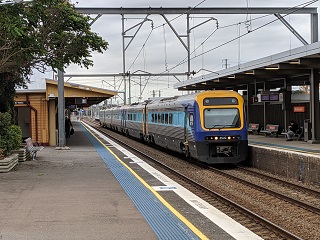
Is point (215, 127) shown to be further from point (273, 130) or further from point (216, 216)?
point (273, 130)

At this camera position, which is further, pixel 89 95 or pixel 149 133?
pixel 89 95

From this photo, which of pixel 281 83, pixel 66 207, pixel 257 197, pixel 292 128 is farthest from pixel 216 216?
pixel 281 83

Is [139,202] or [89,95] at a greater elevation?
[89,95]

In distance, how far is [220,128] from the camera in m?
17.2

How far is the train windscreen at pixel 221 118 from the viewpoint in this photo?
1727cm

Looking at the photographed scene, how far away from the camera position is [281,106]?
29969 millimetres

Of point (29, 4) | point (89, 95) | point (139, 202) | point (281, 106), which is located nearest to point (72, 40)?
point (29, 4)

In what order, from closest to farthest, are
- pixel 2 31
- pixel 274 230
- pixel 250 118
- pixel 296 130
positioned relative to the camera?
1. pixel 274 230
2. pixel 2 31
3. pixel 296 130
4. pixel 250 118

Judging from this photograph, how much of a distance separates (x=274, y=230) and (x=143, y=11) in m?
16.0

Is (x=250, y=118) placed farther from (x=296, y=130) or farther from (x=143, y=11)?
(x=143, y=11)

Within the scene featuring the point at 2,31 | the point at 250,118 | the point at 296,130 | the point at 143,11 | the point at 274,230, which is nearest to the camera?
the point at 274,230

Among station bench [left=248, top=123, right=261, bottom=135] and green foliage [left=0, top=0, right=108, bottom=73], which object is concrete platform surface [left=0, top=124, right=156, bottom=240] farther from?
station bench [left=248, top=123, right=261, bottom=135]

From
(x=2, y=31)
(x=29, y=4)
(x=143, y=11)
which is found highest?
(x=143, y=11)

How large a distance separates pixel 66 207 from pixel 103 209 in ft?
2.44
